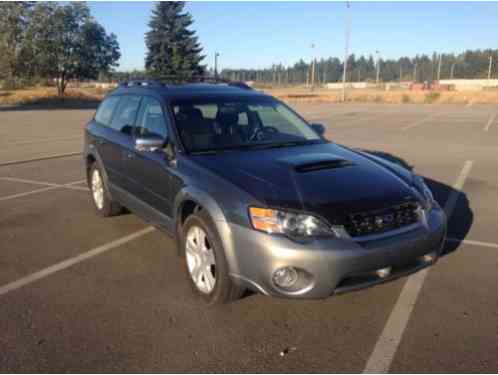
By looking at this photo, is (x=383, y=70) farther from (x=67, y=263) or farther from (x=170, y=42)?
(x=67, y=263)

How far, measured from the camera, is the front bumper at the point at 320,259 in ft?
9.70

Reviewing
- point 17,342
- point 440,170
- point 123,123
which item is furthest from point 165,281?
point 440,170

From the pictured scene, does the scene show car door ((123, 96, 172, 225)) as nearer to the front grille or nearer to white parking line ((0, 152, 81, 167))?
the front grille

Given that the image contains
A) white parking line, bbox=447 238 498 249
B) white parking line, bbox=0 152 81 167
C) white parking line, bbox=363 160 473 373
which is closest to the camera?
white parking line, bbox=363 160 473 373

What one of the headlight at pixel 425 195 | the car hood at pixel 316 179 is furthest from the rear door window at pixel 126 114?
the headlight at pixel 425 195

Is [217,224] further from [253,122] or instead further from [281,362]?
[253,122]

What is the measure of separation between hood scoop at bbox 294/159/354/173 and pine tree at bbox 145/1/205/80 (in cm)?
4456

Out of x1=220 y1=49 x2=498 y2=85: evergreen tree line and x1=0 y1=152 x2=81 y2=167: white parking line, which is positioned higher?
x1=220 y1=49 x2=498 y2=85: evergreen tree line

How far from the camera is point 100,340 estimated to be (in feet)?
10.2

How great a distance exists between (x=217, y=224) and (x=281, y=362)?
1.01 m

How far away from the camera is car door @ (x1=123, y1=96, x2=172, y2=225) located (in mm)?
4121

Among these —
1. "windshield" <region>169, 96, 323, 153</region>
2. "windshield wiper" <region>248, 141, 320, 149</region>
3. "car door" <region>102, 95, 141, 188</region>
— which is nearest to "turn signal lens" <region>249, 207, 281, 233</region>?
"windshield" <region>169, 96, 323, 153</region>

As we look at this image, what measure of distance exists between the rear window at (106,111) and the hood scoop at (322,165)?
9.86ft

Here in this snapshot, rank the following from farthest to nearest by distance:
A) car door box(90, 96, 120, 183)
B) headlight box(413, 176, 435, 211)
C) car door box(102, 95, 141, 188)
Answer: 1. car door box(90, 96, 120, 183)
2. car door box(102, 95, 141, 188)
3. headlight box(413, 176, 435, 211)
